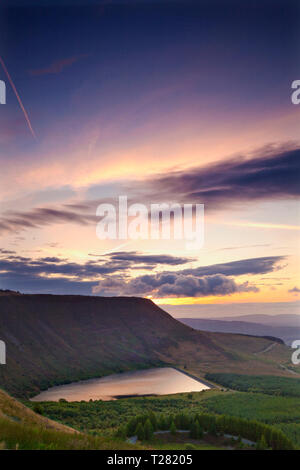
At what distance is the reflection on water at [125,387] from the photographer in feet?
211

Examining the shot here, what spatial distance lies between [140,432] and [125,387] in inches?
1931

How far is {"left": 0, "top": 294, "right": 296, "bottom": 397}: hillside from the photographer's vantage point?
271ft

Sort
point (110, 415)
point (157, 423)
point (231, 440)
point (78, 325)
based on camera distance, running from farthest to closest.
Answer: point (78, 325)
point (110, 415)
point (157, 423)
point (231, 440)

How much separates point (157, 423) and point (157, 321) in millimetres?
109218

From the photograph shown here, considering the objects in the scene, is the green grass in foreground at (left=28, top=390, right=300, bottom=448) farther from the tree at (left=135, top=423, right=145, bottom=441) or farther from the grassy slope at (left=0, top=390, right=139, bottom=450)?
the grassy slope at (left=0, top=390, right=139, bottom=450)

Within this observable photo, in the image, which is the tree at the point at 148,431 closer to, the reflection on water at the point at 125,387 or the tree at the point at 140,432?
the tree at the point at 140,432

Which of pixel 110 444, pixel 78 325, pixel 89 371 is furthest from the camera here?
pixel 78 325

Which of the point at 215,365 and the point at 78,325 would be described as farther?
the point at 78,325

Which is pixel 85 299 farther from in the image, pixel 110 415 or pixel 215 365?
pixel 110 415

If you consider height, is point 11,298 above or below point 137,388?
above

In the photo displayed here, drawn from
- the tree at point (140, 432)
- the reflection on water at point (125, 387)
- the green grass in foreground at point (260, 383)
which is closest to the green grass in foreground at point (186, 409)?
the green grass in foreground at point (260, 383)

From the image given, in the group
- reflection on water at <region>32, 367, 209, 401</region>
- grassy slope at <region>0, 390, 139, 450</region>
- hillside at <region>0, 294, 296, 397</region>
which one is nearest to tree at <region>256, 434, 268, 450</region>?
grassy slope at <region>0, 390, 139, 450</region>

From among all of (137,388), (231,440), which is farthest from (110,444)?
(137,388)

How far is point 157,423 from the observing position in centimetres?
2606
